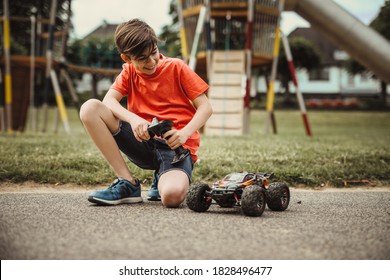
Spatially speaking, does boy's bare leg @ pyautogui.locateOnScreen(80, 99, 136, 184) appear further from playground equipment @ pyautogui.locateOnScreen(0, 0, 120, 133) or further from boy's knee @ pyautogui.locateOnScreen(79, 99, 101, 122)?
playground equipment @ pyautogui.locateOnScreen(0, 0, 120, 133)

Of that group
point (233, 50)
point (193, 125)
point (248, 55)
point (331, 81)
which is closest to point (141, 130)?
point (193, 125)

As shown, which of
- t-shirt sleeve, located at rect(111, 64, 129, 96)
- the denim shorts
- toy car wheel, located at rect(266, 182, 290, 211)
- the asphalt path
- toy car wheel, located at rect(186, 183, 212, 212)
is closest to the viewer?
the asphalt path

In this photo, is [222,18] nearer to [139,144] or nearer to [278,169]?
[278,169]

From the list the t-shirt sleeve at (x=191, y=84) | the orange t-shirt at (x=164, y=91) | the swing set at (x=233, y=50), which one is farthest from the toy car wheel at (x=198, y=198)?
the swing set at (x=233, y=50)

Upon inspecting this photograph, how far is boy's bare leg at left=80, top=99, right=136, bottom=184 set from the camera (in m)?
3.06

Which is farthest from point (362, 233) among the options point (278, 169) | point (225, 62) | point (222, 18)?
point (222, 18)

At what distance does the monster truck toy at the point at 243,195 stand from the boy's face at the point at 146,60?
0.83 meters

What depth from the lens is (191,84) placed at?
3.19 m

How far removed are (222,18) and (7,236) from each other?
31.6 feet

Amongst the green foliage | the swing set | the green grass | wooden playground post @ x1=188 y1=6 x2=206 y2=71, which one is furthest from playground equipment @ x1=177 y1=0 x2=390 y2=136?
the green grass

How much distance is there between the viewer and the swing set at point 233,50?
974cm

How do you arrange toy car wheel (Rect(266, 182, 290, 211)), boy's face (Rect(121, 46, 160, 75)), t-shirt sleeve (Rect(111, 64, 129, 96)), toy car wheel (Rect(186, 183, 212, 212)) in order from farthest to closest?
t-shirt sleeve (Rect(111, 64, 129, 96)), boy's face (Rect(121, 46, 160, 75)), toy car wheel (Rect(266, 182, 290, 211)), toy car wheel (Rect(186, 183, 212, 212))

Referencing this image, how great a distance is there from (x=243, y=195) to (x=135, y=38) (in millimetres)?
1134

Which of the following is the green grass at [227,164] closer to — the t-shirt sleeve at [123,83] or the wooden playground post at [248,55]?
the t-shirt sleeve at [123,83]
